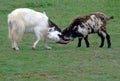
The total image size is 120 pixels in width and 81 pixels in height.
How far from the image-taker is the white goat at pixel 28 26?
1473 cm

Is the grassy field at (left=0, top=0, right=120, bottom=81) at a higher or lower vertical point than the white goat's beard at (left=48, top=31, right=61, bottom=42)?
lower

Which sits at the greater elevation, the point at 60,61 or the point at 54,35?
the point at 54,35

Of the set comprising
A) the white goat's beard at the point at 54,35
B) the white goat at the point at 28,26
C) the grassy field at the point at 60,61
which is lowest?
the grassy field at the point at 60,61

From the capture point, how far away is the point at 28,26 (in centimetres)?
1490

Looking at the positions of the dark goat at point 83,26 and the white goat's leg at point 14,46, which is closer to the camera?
the white goat's leg at point 14,46

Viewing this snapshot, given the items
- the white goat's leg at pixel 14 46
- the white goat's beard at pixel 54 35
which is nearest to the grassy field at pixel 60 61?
the white goat's leg at pixel 14 46

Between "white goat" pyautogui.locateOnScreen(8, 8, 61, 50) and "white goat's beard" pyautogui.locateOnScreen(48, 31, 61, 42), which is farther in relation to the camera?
"white goat's beard" pyautogui.locateOnScreen(48, 31, 61, 42)

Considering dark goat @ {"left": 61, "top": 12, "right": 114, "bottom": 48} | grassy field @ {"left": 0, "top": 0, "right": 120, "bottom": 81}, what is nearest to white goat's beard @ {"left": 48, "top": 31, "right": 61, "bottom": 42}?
grassy field @ {"left": 0, "top": 0, "right": 120, "bottom": 81}

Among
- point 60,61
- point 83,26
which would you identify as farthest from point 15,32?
point 60,61

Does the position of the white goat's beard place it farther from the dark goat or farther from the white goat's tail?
the white goat's tail

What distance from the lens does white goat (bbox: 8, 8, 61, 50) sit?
1473 cm

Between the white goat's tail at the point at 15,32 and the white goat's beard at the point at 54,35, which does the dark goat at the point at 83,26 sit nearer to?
the white goat's beard at the point at 54,35

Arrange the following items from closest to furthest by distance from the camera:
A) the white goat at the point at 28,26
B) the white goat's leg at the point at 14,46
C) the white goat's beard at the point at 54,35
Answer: the white goat at the point at 28,26, the white goat's leg at the point at 14,46, the white goat's beard at the point at 54,35

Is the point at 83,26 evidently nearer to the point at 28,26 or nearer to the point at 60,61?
the point at 28,26
